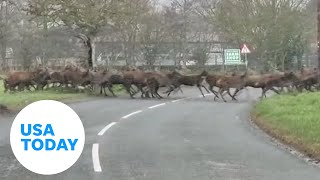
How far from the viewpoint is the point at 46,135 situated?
5.42 metres

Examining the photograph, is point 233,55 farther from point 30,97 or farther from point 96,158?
point 96,158

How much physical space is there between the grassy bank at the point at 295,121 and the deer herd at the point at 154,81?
23.5ft

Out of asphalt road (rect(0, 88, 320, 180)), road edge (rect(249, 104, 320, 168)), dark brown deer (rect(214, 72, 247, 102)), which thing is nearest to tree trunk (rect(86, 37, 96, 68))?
dark brown deer (rect(214, 72, 247, 102))

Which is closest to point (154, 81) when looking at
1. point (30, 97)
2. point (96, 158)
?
point (30, 97)

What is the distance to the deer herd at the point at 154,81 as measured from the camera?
1125 inches

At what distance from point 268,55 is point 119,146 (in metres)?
37.6

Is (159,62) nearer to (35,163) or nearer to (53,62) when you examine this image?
(53,62)

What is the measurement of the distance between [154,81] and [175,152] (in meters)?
18.1

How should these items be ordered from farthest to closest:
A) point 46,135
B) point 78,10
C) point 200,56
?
point 200,56
point 78,10
point 46,135

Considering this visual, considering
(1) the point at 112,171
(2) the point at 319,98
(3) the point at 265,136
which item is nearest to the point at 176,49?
(2) the point at 319,98

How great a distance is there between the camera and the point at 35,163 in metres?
5.64

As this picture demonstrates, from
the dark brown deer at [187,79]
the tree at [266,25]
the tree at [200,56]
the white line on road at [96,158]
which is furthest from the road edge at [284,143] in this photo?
the tree at [200,56]

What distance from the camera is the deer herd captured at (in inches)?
1125

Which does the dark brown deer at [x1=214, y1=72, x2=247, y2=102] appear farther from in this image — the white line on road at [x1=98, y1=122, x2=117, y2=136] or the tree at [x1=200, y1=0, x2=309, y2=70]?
the tree at [x1=200, y1=0, x2=309, y2=70]
